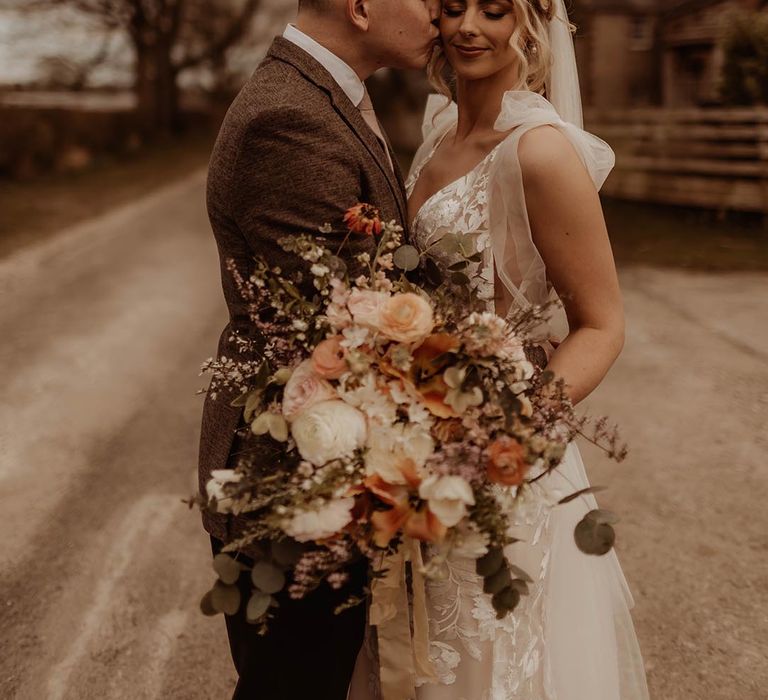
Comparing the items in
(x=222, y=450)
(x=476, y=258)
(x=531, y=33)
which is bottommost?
(x=222, y=450)

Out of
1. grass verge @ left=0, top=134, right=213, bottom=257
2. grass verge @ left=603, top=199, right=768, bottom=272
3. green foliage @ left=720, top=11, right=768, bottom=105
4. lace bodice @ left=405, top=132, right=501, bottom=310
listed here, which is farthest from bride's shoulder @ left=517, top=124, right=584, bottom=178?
green foliage @ left=720, top=11, right=768, bottom=105

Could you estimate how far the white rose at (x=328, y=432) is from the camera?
5.09ft

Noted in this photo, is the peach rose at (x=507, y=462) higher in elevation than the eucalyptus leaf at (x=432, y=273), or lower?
lower

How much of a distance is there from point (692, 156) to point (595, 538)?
1215cm

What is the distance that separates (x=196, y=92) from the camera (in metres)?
40.0

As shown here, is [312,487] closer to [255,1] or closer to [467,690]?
[467,690]

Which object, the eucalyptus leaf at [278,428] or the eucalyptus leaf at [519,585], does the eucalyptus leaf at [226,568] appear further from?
the eucalyptus leaf at [519,585]

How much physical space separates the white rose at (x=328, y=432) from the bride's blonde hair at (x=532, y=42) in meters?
1.20

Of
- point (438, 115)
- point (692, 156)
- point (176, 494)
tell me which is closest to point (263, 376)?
point (438, 115)

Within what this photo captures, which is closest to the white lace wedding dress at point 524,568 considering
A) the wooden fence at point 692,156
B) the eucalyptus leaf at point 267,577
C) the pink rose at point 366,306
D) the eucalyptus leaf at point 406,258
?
the eucalyptus leaf at point 406,258

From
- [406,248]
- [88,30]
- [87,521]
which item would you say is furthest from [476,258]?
[88,30]

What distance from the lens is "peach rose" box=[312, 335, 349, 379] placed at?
1615 mm

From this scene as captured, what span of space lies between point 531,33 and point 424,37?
0.94 feet

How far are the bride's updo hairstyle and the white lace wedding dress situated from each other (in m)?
0.16
